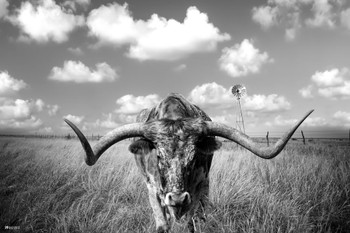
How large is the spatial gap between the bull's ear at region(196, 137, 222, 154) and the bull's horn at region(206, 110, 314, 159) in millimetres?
116

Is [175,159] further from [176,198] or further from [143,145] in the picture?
[143,145]

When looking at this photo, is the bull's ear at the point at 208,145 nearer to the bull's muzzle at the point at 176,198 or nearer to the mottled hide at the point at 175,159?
the mottled hide at the point at 175,159

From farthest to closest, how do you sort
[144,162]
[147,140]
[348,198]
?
[348,198] → [144,162] → [147,140]

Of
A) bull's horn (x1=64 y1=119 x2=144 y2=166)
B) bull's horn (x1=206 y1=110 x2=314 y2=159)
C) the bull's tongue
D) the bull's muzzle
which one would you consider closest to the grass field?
the bull's tongue

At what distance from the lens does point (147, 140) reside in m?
4.21

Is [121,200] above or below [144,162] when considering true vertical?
below

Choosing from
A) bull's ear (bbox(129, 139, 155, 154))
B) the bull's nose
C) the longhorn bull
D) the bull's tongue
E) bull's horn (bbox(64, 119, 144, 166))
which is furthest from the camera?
bull's ear (bbox(129, 139, 155, 154))

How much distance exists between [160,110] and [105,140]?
4.15 ft

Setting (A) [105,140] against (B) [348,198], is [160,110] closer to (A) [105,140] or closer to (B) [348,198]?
(A) [105,140]

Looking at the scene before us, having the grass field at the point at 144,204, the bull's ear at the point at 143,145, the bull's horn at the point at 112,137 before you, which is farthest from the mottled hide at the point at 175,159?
the grass field at the point at 144,204

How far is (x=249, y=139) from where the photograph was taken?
161 inches

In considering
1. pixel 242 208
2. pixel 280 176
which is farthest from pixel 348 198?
pixel 242 208

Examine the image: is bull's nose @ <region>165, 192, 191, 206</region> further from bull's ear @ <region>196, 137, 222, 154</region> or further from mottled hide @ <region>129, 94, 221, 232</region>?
bull's ear @ <region>196, 137, 222, 154</region>

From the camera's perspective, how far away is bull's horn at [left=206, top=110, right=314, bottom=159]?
144 inches
